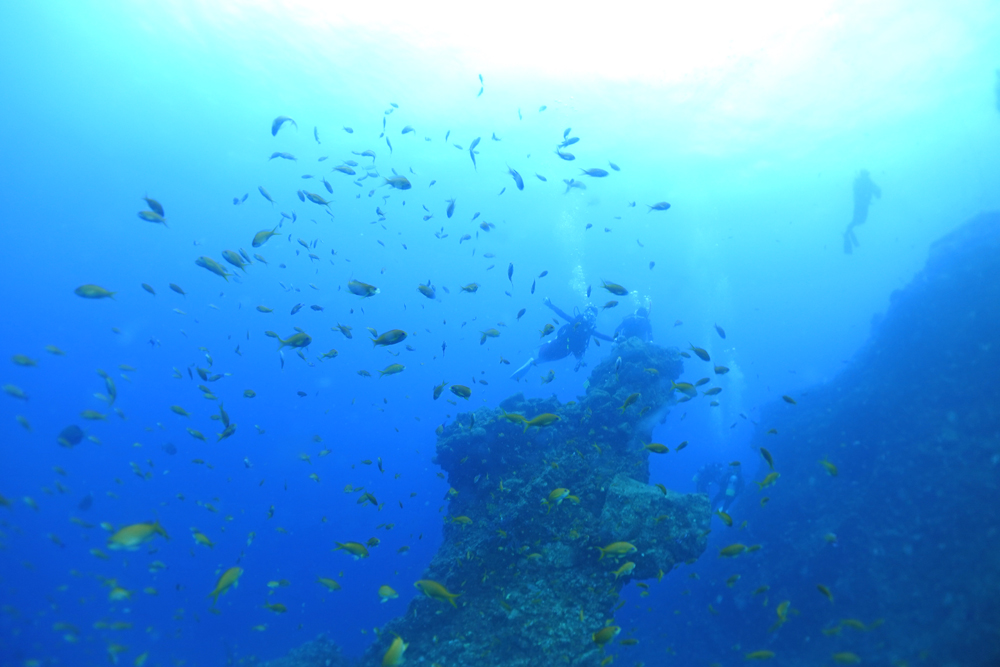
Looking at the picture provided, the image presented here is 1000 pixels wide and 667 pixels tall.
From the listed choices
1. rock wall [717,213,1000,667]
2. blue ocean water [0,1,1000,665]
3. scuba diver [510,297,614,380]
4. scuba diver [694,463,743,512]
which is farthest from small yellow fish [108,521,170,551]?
scuba diver [694,463,743,512]

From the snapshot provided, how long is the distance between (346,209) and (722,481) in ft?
192

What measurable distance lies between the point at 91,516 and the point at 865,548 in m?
75.3

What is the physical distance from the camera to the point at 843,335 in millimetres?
147625

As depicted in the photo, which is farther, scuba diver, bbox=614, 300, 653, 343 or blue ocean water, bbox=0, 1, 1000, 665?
blue ocean water, bbox=0, 1, 1000, 665

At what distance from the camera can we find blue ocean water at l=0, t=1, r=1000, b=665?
66.1 feet

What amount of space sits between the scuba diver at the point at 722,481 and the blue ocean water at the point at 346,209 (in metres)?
2.43

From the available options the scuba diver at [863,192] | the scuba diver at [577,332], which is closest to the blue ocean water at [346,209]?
the scuba diver at [577,332]

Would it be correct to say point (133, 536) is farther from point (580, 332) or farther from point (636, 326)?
point (636, 326)

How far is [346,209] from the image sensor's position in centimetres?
5969

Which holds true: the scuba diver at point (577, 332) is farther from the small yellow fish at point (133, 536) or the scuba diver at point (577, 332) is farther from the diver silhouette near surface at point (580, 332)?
the small yellow fish at point (133, 536)

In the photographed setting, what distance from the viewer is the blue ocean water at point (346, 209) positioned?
793 inches

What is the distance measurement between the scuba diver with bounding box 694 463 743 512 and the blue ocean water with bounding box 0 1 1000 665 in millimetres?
2429

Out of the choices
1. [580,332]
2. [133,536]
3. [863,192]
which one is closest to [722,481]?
[580,332]

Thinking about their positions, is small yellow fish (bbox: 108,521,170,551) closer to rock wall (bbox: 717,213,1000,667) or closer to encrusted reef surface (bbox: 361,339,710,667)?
encrusted reef surface (bbox: 361,339,710,667)
